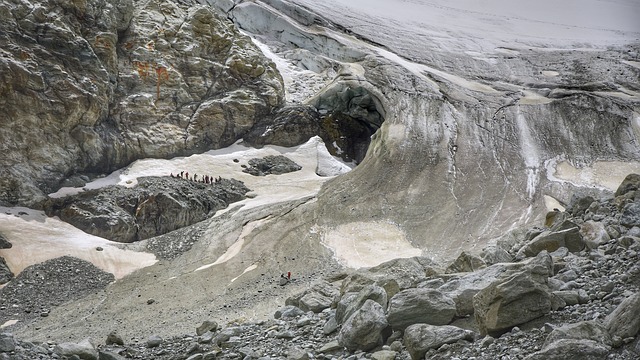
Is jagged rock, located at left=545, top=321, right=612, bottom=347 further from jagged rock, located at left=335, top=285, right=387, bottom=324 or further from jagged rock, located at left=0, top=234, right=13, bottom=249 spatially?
jagged rock, located at left=0, top=234, right=13, bottom=249

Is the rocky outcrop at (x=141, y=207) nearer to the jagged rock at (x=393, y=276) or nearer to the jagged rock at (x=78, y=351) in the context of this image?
the jagged rock at (x=393, y=276)

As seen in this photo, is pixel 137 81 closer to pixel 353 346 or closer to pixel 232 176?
pixel 232 176

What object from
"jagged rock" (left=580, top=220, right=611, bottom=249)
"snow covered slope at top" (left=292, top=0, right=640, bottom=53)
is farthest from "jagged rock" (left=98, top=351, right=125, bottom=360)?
"snow covered slope at top" (left=292, top=0, right=640, bottom=53)

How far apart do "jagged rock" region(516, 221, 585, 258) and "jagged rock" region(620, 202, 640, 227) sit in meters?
0.70

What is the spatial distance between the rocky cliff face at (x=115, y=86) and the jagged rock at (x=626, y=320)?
25258mm

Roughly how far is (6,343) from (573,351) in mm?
7263

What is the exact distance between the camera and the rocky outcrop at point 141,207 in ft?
88.1

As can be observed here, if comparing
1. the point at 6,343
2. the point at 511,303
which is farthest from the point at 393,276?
the point at 6,343

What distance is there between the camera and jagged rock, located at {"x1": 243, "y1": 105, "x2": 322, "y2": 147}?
3569 centimetres

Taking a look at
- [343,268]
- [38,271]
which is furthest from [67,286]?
[343,268]

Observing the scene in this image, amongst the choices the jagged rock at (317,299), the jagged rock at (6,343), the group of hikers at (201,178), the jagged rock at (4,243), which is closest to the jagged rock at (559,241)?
the jagged rock at (317,299)

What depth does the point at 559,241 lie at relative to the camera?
10414mm

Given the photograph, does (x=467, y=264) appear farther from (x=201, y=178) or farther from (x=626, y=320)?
(x=201, y=178)

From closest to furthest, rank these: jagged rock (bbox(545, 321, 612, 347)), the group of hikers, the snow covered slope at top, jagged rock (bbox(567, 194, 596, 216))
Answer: jagged rock (bbox(545, 321, 612, 347))
jagged rock (bbox(567, 194, 596, 216))
the group of hikers
the snow covered slope at top
